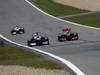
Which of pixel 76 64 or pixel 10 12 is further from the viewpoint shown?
pixel 10 12

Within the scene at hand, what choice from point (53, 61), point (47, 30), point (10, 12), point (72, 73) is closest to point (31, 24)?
point (47, 30)

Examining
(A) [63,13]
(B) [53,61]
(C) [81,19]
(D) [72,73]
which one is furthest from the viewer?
(A) [63,13]

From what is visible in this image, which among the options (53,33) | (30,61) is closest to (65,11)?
(53,33)

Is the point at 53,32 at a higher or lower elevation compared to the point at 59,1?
lower

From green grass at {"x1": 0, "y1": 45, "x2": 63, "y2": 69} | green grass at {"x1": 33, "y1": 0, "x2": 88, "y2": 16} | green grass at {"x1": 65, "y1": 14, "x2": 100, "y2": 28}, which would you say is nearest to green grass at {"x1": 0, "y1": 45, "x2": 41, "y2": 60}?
green grass at {"x1": 0, "y1": 45, "x2": 63, "y2": 69}

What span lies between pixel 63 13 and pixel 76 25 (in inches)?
384

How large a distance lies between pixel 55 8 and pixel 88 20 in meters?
10.5

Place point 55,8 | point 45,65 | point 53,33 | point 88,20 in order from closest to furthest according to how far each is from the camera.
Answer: point 45,65 → point 53,33 → point 88,20 → point 55,8

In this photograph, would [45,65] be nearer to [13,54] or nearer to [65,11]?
[13,54]

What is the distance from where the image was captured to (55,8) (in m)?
62.5

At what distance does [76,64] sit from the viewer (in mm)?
23094

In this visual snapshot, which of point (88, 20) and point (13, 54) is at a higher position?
point (88, 20)

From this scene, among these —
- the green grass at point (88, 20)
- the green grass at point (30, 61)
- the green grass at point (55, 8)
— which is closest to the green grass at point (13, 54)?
the green grass at point (30, 61)

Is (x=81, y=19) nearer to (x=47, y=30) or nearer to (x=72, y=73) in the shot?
(x=47, y=30)
